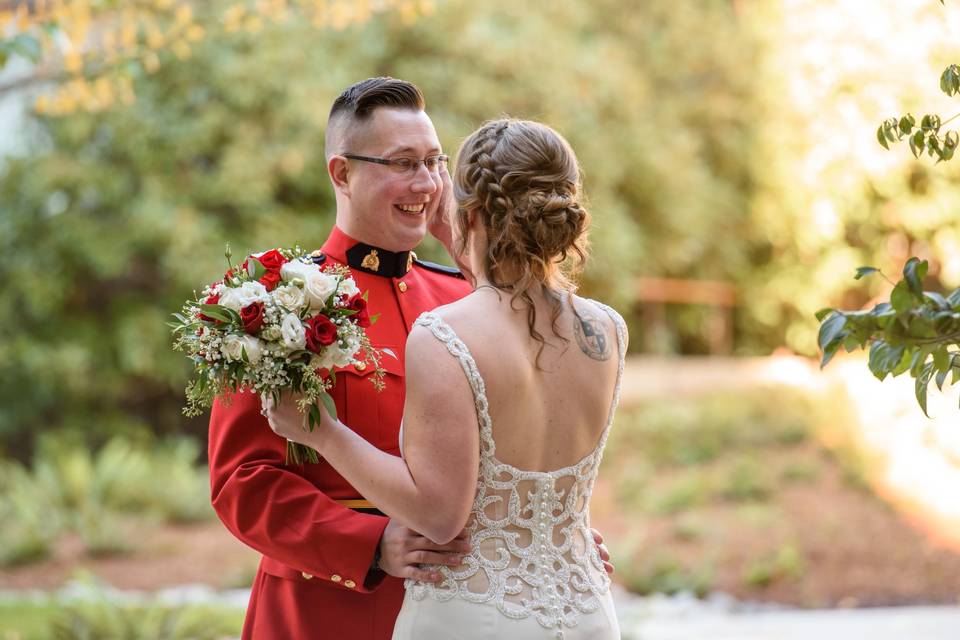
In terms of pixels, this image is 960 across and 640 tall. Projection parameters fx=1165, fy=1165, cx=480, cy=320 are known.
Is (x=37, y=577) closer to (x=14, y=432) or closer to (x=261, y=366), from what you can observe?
(x=14, y=432)

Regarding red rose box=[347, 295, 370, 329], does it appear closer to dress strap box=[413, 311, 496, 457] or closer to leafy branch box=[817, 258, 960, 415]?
dress strap box=[413, 311, 496, 457]

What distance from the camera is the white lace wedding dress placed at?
236cm

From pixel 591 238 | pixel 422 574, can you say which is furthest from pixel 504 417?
pixel 591 238

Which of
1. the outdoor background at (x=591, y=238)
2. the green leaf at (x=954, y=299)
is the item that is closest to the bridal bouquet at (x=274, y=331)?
the green leaf at (x=954, y=299)

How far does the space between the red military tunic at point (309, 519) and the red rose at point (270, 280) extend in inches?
13.3

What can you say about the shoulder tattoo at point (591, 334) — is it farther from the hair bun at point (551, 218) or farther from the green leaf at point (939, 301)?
the green leaf at point (939, 301)

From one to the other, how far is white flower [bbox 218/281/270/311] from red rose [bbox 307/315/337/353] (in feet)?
0.42

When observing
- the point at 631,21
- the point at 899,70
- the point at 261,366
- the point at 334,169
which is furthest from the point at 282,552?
the point at 631,21

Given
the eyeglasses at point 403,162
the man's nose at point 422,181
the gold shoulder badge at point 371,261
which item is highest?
the eyeglasses at point 403,162

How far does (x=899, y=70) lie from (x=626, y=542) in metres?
7.89

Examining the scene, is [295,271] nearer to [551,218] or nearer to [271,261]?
[271,261]

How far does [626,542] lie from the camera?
9.57m

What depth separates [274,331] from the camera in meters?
2.38

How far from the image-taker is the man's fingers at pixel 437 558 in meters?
2.41
